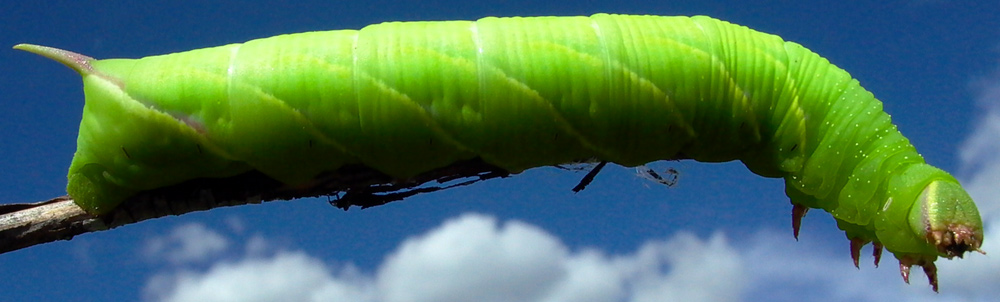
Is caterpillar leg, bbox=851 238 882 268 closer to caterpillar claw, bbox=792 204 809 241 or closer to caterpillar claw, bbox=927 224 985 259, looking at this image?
caterpillar claw, bbox=792 204 809 241

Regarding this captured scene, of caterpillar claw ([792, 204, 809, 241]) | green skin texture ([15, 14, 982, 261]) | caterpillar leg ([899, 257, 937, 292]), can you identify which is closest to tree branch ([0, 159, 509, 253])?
green skin texture ([15, 14, 982, 261])

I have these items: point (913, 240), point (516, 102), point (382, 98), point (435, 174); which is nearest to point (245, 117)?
point (382, 98)

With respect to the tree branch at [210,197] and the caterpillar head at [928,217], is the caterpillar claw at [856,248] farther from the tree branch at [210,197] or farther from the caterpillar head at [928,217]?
the tree branch at [210,197]

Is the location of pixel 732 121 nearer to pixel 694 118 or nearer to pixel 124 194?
pixel 694 118

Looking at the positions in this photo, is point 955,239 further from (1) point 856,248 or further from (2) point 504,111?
(2) point 504,111

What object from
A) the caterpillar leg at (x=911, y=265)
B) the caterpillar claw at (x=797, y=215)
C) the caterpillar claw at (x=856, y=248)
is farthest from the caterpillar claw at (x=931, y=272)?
the caterpillar claw at (x=797, y=215)

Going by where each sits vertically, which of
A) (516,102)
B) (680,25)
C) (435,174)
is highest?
(680,25)
